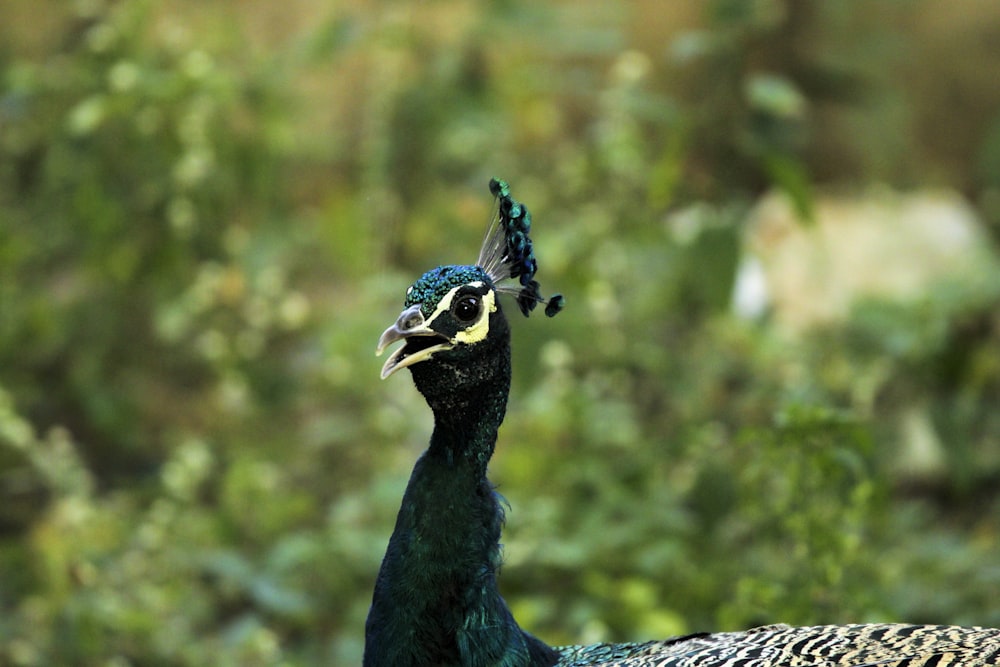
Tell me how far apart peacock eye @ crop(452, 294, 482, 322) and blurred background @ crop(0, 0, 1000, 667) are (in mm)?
1101

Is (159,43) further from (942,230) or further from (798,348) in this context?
(942,230)

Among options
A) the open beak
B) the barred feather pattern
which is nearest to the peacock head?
the open beak

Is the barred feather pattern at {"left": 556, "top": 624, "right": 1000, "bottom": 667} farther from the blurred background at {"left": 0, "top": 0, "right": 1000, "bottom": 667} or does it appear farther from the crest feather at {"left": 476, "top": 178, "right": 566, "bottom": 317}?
the blurred background at {"left": 0, "top": 0, "right": 1000, "bottom": 667}

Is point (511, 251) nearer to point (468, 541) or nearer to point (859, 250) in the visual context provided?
point (468, 541)

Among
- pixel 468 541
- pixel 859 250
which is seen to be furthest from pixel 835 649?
pixel 859 250

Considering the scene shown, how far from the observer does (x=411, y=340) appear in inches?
71.6

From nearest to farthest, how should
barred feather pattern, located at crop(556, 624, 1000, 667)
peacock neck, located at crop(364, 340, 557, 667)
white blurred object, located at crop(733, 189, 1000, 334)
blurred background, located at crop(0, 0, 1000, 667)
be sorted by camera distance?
barred feather pattern, located at crop(556, 624, 1000, 667) → peacock neck, located at crop(364, 340, 557, 667) → blurred background, located at crop(0, 0, 1000, 667) → white blurred object, located at crop(733, 189, 1000, 334)

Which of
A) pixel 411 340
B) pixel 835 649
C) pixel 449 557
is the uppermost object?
pixel 411 340

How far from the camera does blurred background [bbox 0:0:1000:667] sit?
3.11 m

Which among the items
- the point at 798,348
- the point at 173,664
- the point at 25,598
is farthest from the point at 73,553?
the point at 798,348

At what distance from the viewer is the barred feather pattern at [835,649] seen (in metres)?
1.75

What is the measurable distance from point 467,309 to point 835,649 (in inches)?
28.4

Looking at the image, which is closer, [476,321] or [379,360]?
[476,321]

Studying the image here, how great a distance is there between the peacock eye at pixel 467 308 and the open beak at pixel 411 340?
0.13ft
